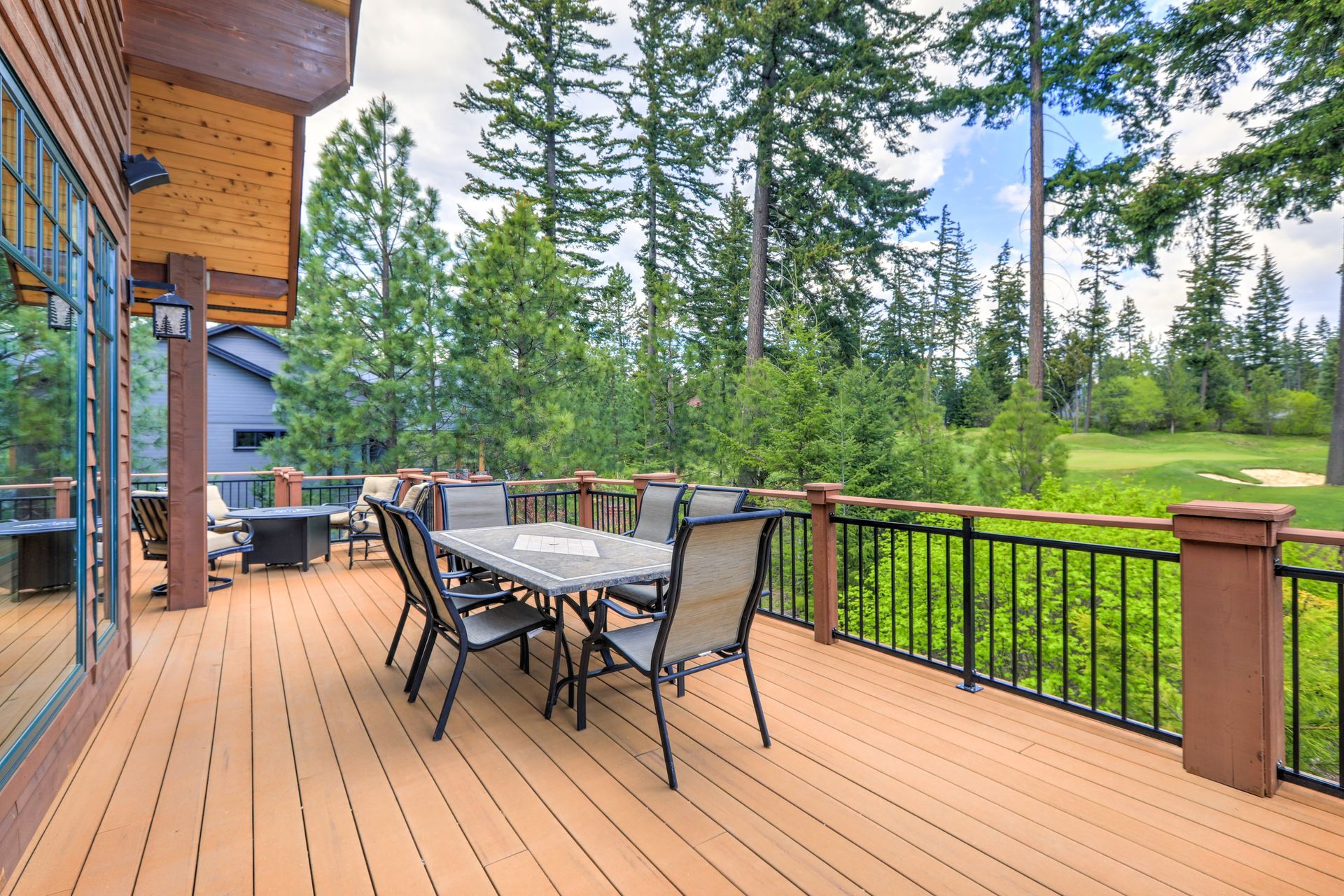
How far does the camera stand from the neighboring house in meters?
14.0

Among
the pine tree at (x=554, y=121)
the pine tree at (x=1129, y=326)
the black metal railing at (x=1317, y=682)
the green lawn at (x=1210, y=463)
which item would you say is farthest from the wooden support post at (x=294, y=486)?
the pine tree at (x=1129, y=326)

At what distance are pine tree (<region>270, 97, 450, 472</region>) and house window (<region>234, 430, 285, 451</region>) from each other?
5.04 m

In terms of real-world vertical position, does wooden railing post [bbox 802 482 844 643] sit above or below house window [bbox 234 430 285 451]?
below

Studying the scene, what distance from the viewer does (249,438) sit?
573 inches

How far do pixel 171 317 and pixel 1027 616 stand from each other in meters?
8.58

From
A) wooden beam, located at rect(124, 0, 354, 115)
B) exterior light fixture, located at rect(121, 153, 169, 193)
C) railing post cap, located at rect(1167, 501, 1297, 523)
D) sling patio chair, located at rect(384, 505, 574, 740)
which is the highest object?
wooden beam, located at rect(124, 0, 354, 115)

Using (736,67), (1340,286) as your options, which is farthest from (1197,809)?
(1340,286)

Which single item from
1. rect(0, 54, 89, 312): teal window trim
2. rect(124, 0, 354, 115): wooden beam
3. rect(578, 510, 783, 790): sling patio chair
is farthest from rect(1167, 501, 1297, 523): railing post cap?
rect(124, 0, 354, 115): wooden beam

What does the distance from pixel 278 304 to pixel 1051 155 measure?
13.1 metres

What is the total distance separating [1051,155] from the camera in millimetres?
11266

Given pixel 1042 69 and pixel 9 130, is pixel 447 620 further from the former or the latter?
pixel 1042 69

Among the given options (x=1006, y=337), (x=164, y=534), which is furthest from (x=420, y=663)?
(x=1006, y=337)

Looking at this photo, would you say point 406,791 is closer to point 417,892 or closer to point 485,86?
point 417,892

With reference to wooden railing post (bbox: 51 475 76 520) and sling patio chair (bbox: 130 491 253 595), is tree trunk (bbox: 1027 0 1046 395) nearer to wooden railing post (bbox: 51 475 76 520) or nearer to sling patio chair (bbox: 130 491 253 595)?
sling patio chair (bbox: 130 491 253 595)
